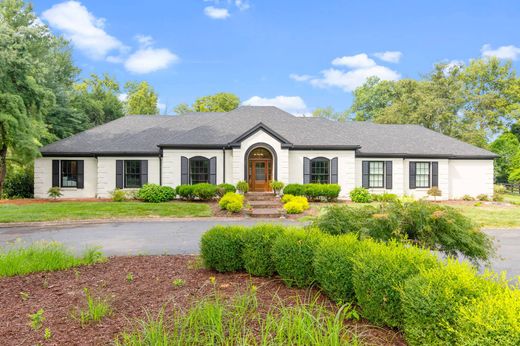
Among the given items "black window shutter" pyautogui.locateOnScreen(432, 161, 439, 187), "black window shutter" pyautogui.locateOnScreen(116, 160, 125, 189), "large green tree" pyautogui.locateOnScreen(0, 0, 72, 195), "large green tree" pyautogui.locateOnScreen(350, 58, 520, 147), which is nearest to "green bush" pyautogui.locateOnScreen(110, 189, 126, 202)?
"black window shutter" pyautogui.locateOnScreen(116, 160, 125, 189)

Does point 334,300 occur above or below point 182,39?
below

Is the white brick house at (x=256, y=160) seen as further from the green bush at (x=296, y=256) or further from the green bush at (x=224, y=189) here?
the green bush at (x=296, y=256)

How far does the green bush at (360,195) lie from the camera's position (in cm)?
1989

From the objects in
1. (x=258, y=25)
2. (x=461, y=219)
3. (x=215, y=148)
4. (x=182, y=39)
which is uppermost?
(x=182, y=39)

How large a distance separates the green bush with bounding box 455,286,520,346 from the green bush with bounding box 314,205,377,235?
2.72 meters

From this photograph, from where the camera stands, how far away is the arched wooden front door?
2076 centimetres

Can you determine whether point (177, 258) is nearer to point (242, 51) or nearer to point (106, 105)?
point (242, 51)

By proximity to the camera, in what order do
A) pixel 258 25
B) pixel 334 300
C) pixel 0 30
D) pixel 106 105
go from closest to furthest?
pixel 334 300 < pixel 258 25 < pixel 0 30 < pixel 106 105

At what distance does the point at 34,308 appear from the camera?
13.8 feet

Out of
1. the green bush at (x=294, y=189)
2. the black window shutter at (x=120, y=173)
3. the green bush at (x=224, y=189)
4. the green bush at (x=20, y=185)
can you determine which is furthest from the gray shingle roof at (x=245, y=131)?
the green bush at (x=20, y=185)

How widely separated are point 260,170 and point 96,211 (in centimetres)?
1001

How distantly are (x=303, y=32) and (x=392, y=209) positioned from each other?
14.3 m

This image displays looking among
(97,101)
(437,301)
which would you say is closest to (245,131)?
(97,101)

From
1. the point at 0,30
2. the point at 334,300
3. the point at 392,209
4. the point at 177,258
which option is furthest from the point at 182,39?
the point at 334,300
